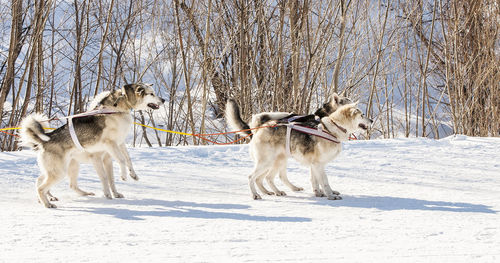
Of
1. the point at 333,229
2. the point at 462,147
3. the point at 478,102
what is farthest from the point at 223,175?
the point at 478,102

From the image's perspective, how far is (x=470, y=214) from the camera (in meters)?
4.52

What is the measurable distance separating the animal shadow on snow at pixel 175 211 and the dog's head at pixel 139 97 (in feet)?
3.26

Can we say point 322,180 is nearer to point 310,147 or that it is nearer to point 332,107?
point 310,147

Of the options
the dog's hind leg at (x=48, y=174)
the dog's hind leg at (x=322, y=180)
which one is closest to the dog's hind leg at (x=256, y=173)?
the dog's hind leg at (x=322, y=180)

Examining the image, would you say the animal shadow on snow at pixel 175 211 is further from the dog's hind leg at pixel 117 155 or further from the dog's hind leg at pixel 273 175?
the dog's hind leg at pixel 273 175

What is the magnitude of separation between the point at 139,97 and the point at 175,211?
1.36 m

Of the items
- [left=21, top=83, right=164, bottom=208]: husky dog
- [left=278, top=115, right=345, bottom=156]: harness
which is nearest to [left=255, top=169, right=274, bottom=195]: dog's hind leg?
[left=278, top=115, right=345, bottom=156]: harness

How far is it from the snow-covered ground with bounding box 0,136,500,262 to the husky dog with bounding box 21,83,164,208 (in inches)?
11.3

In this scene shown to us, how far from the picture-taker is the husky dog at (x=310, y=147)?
17.8ft

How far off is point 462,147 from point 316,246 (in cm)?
563

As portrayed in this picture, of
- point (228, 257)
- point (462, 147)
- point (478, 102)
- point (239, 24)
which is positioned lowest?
point (228, 257)

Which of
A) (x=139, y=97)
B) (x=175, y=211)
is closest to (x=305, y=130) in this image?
(x=175, y=211)

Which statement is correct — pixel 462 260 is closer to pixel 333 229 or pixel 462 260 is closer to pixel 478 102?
pixel 333 229

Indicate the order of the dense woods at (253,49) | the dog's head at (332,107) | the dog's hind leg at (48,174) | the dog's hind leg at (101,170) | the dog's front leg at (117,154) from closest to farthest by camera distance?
the dog's hind leg at (48,174) < the dog's front leg at (117,154) < the dog's hind leg at (101,170) < the dog's head at (332,107) < the dense woods at (253,49)
